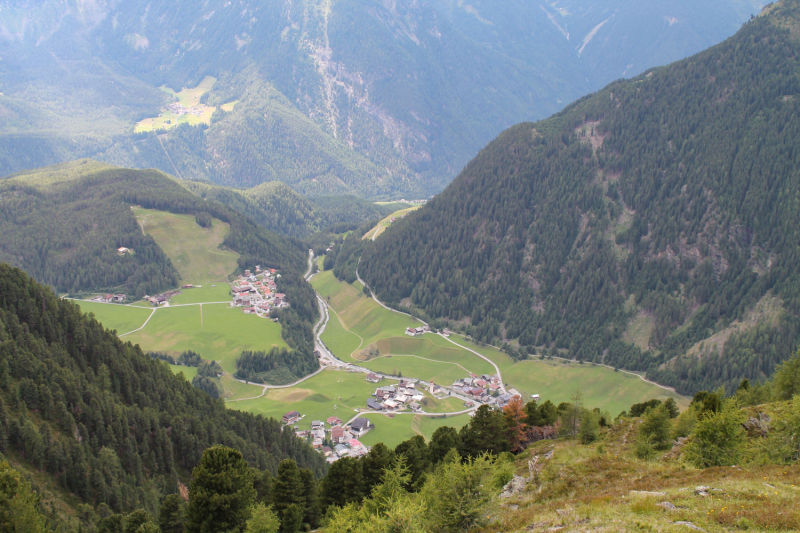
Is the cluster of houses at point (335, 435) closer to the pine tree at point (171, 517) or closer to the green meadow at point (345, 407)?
the green meadow at point (345, 407)

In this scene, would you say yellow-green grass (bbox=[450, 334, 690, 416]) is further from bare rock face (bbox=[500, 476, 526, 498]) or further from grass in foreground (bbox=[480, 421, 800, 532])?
grass in foreground (bbox=[480, 421, 800, 532])

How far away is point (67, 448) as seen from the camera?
96375 mm

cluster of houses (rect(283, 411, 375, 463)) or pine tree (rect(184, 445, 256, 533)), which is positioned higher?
pine tree (rect(184, 445, 256, 533))

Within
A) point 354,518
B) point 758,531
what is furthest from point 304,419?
point 758,531

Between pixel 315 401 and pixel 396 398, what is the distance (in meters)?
24.9

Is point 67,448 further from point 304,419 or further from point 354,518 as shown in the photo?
point 304,419

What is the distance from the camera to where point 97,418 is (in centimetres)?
10831

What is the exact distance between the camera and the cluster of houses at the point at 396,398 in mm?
175500

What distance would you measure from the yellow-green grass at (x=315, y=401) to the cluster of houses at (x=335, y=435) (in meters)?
3.13

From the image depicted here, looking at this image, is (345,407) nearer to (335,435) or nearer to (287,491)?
(335,435)

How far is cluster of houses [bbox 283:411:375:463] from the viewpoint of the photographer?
148375 mm

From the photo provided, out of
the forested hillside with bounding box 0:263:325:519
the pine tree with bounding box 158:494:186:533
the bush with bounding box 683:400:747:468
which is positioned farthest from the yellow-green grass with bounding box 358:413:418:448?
the bush with bounding box 683:400:747:468

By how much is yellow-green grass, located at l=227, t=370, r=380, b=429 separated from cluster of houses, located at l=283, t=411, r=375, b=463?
10.3 ft

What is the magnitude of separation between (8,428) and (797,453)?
104 metres
